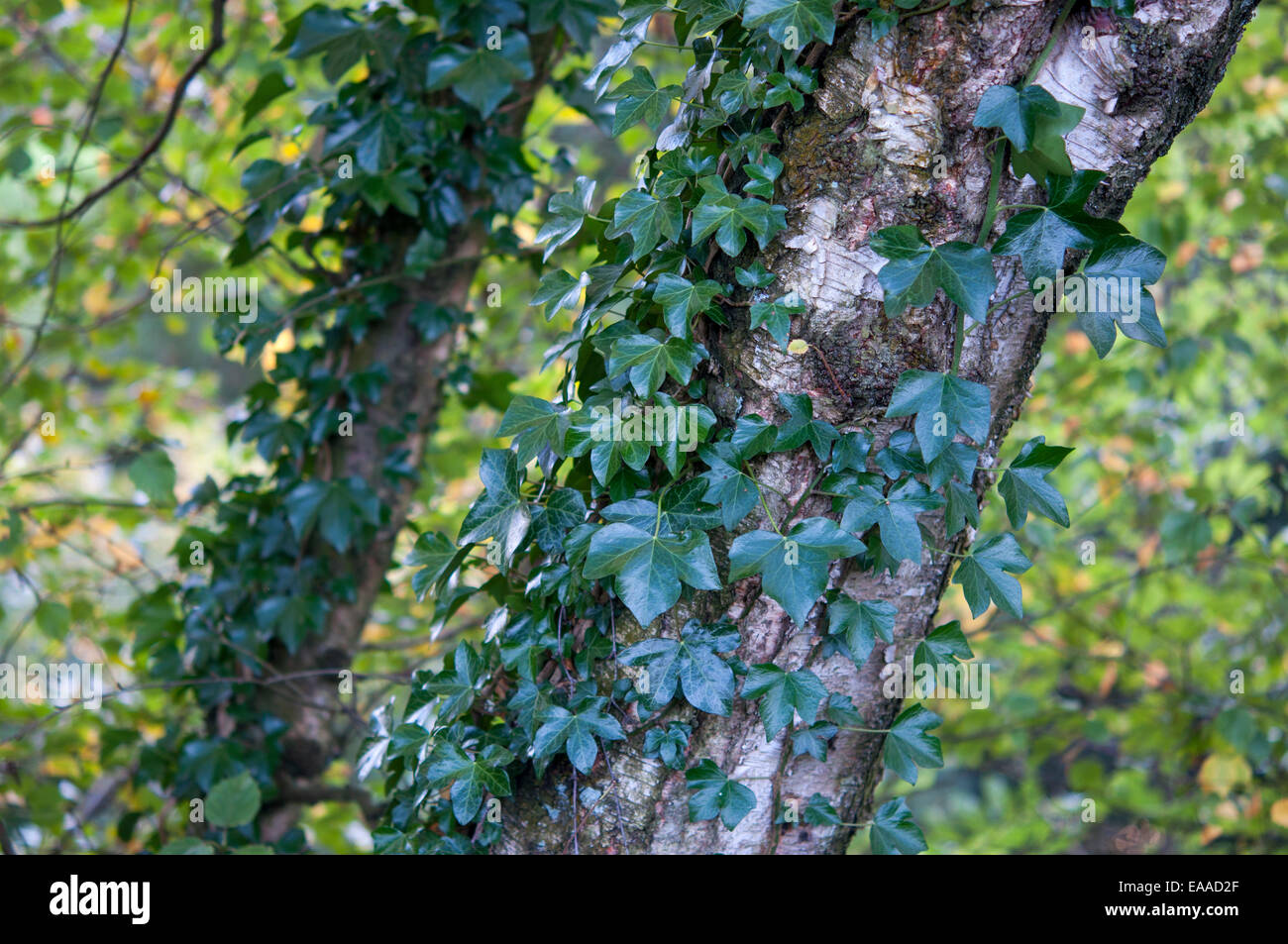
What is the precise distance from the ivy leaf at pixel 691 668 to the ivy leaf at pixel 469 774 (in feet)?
0.65

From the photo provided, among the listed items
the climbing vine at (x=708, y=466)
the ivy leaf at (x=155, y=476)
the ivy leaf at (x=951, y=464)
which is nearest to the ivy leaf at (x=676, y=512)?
the climbing vine at (x=708, y=466)

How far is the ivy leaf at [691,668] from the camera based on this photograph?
87 centimetres

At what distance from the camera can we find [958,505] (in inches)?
34.9

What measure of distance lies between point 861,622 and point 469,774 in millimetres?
453

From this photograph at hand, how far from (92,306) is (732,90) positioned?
2441 mm

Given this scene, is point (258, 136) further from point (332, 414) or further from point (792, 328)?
point (792, 328)

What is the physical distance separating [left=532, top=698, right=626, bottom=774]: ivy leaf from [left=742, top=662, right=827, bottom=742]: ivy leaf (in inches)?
5.9

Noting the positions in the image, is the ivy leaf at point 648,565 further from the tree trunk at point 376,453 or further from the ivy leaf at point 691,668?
the tree trunk at point 376,453

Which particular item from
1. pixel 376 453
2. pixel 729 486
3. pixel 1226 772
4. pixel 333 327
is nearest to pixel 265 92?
pixel 333 327

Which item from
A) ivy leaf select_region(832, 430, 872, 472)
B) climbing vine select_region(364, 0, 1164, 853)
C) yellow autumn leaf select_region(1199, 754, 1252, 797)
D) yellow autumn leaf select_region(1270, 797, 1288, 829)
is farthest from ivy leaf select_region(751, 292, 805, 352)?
yellow autumn leaf select_region(1270, 797, 1288, 829)

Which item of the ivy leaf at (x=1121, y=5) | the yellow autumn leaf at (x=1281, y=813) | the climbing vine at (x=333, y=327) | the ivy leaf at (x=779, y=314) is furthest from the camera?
the yellow autumn leaf at (x=1281, y=813)

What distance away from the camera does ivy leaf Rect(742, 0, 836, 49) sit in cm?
80
